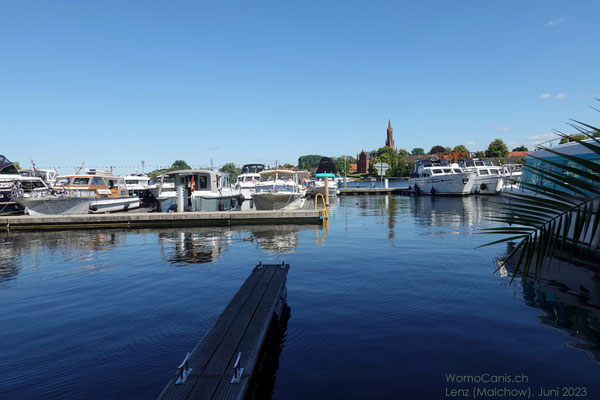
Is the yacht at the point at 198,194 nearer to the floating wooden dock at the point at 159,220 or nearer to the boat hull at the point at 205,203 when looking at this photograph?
the boat hull at the point at 205,203

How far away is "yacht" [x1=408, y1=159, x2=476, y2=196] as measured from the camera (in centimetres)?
4912

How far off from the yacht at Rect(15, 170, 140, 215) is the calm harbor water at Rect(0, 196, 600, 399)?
12.4 m

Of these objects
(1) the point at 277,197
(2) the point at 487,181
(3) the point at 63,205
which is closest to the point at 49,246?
(3) the point at 63,205

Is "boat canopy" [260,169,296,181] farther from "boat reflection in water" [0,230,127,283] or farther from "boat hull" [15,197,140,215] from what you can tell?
"boat reflection in water" [0,230,127,283]

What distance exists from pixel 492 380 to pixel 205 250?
44.1 ft

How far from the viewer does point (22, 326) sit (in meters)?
8.63

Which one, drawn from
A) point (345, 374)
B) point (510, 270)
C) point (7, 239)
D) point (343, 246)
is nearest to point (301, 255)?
point (343, 246)

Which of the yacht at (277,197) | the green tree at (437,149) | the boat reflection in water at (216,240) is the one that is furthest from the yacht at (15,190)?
the green tree at (437,149)

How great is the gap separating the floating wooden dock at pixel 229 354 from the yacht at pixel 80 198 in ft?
83.1

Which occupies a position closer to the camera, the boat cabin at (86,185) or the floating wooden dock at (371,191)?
the boat cabin at (86,185)

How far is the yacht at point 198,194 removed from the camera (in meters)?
28.8

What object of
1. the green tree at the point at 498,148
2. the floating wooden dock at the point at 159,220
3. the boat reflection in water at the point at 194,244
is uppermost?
the green tree at the point at 498,148

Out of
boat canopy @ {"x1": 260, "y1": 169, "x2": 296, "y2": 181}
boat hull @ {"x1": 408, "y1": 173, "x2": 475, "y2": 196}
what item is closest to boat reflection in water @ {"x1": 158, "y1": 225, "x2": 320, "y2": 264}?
boat canopy @ {"x1": 260, "y1": 169, "x2": 296, "y2": 181}

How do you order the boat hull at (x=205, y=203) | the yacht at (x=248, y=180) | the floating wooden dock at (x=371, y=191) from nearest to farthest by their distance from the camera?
the boat hull at (x=205, y=203) → the yacht at (x=248, y=180) → the floating wooden dock at (x=371, y=191)
